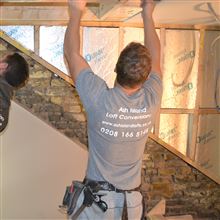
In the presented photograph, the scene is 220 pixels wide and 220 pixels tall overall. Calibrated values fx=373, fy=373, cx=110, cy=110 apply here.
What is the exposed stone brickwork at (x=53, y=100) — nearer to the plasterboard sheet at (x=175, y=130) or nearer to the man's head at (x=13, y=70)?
the plasterboard sheet at (x=175, y=130)

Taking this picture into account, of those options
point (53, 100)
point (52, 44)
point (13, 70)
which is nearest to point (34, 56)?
point (52, 44)

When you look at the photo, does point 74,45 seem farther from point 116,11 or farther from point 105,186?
point 116,11

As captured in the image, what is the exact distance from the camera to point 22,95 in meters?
3.50

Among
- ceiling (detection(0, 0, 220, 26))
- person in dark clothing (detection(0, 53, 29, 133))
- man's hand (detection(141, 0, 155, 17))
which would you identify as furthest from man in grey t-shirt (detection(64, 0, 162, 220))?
person in dark clothing (detection(0, 53, 29, 133))

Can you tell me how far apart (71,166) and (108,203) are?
1.51 metres

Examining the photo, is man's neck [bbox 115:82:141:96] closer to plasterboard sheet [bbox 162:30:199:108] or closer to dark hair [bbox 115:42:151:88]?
dark hair [bbox 115:42:151:88]

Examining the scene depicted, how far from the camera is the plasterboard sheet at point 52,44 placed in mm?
3340

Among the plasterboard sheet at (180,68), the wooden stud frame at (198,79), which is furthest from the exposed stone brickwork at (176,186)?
the plasterboard sheet at (180,68)

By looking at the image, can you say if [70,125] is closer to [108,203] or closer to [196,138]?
[196,138]

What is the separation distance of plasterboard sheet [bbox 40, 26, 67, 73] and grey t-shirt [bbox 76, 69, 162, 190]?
1.80m

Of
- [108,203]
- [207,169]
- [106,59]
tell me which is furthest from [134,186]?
[207,169]

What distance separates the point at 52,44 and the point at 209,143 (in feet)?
5.79

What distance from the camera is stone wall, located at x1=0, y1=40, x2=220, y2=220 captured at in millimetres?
3516

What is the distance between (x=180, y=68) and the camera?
3506mm
